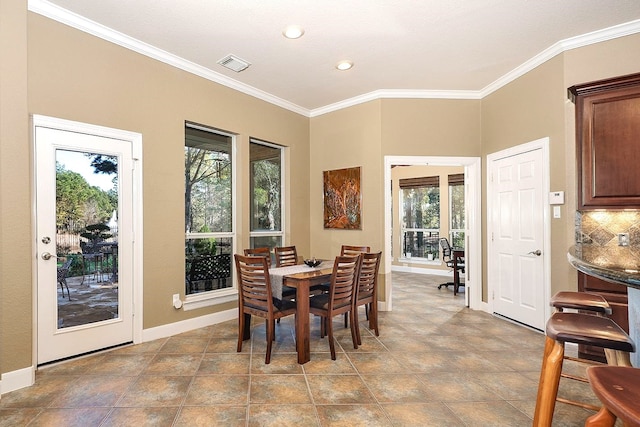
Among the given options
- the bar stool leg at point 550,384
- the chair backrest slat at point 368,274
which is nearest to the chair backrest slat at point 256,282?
the chair backrest slat at point 368,274

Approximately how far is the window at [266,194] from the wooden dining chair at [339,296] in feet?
6.02

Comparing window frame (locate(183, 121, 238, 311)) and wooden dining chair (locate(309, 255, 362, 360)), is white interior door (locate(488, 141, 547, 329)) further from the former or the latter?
window frame (locate(183, 121, 238, 311))

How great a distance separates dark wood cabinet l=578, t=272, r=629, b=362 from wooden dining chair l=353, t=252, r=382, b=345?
1849 mm

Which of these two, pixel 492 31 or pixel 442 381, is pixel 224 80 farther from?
pixel 442 381

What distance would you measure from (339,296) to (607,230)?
244 cm

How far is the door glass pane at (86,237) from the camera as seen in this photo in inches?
117

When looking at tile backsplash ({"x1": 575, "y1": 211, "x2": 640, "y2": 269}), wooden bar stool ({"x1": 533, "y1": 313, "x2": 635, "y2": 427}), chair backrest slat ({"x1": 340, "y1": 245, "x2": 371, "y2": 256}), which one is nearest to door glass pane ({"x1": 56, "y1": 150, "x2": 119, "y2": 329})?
chair backrest slat ({"x1": 340, "y1": 245, "x2": 371, "y2": 256})

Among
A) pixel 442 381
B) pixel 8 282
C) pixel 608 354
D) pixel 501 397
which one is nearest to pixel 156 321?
pixel 8 282

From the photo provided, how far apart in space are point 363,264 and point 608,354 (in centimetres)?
206

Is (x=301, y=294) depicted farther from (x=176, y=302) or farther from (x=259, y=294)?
(x=176, y=302)

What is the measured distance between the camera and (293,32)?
3.27 m

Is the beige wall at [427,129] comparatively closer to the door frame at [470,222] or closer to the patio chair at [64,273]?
the door frame at [470,222]

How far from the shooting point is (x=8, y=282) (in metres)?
2.49

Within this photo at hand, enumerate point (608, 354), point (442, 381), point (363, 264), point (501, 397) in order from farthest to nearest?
point (363, 264)
point (442, 381)
point (501, 397)
point (608, 354)
